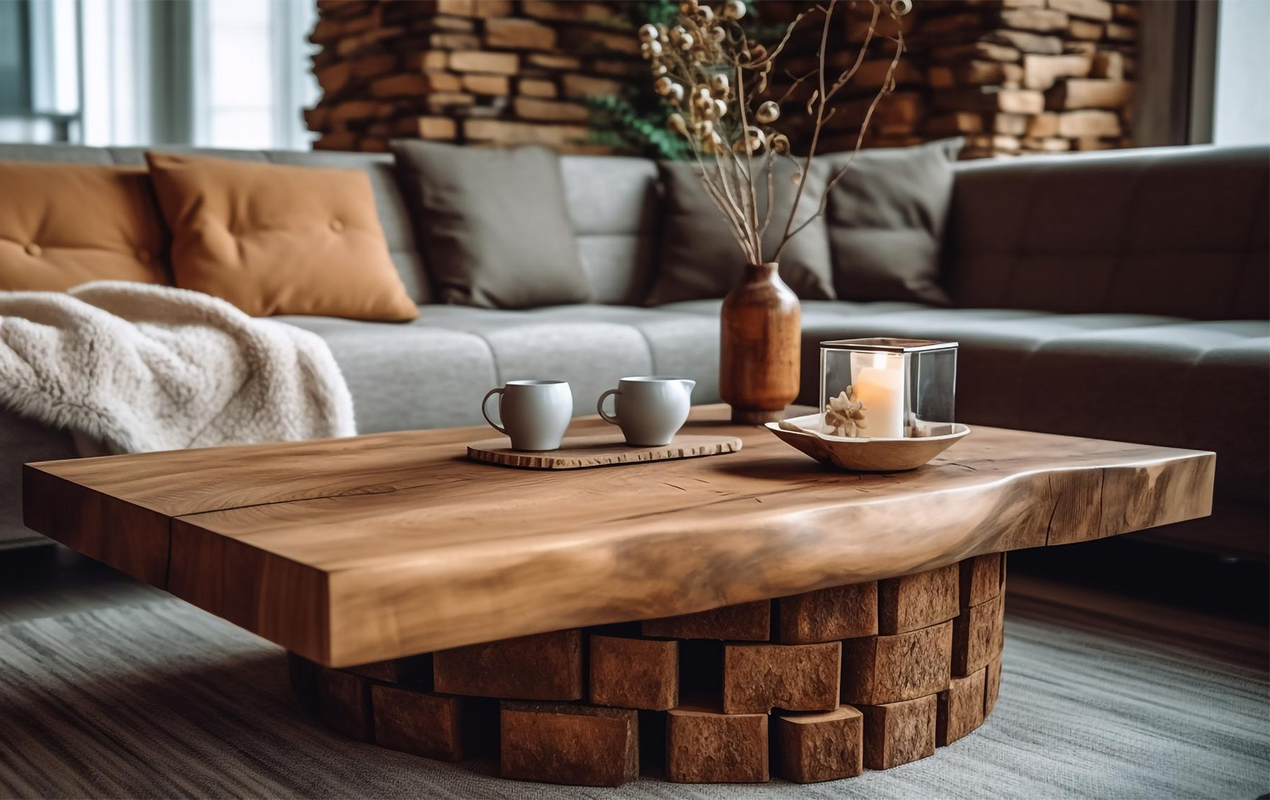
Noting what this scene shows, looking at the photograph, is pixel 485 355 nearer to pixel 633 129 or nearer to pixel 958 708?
pixel 958 708

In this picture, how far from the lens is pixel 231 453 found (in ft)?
5.00

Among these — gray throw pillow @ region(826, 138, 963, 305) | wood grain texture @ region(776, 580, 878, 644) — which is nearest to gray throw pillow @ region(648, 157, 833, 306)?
gray throw pillow @ region(826, 138, 963, 305)

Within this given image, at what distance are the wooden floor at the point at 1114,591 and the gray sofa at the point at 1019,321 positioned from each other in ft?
0.40

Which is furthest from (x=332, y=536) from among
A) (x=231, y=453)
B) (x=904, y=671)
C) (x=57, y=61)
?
(x=57, y=61)

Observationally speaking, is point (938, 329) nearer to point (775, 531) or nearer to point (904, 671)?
point (904, 671)

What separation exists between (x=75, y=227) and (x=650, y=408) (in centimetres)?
161

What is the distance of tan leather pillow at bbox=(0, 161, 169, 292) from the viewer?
248 centimetres

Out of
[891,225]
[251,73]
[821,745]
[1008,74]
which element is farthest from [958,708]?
[251,73]

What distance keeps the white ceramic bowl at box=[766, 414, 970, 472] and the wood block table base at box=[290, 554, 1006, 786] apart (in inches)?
5.0

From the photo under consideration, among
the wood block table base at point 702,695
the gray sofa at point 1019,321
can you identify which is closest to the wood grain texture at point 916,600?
the wood block table base at point 702,695

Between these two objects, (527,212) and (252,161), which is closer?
(252,161)

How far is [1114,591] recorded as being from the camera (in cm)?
220

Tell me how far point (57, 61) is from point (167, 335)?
14.9 ft

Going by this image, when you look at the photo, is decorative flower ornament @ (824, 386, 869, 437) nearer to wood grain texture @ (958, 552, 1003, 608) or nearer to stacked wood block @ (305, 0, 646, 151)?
wood grain texture @ (958, 552, 1003, 608)
